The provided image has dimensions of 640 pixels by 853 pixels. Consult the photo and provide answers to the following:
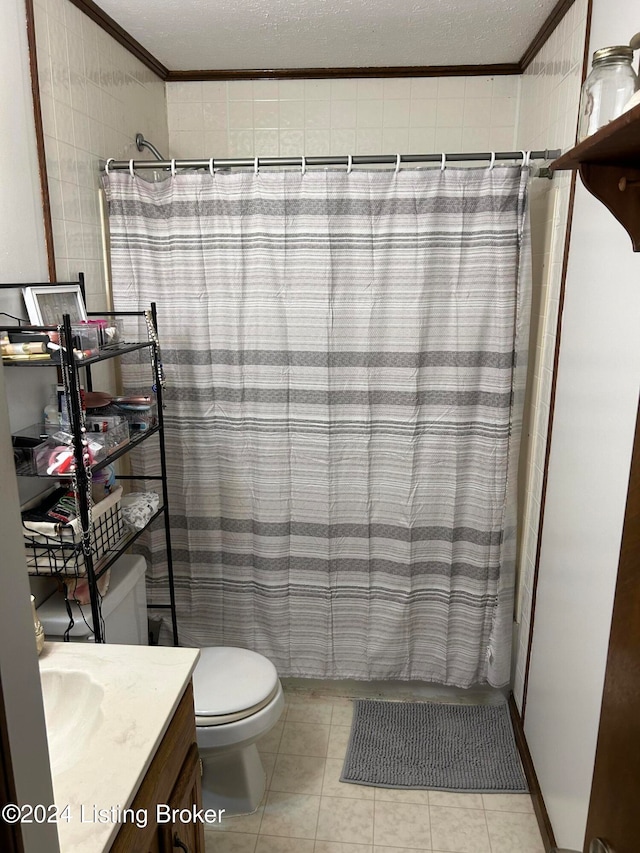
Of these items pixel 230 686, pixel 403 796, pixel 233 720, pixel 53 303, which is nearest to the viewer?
pixel 53 303

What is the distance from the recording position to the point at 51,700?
129 centimetres

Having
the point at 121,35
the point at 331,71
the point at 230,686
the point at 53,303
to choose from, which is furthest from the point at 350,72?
the point at 230,686

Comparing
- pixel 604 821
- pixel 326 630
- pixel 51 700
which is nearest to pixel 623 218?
pixel 604 821

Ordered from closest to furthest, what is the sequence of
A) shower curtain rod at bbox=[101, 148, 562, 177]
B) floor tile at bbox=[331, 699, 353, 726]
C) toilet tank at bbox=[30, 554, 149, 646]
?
1. toilet tank at bbox=[30, 554, 149, 646]
2. shower curtain rod at bbox=[101, 148, 562, 177]
3. floor tile at bbox=[331, 699, 353, 726]

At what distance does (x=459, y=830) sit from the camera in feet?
6.25

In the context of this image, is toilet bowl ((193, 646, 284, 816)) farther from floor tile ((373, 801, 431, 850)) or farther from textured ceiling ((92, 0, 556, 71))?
textured ceiling ((92, 0, 556, 71))

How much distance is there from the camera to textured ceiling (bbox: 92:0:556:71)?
1.91 m

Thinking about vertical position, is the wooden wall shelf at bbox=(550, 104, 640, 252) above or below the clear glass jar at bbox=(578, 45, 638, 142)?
below

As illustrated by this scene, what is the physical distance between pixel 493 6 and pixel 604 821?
2.10 m

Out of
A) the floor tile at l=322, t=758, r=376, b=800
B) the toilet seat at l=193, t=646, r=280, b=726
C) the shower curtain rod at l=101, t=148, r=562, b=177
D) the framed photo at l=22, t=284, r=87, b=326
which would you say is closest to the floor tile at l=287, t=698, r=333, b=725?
the floor tile at l=322, t=758, r=376, b=800

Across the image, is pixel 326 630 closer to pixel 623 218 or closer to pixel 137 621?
pixel 137 621

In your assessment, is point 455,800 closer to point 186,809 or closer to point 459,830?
point 459,830

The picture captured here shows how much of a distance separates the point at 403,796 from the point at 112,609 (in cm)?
113

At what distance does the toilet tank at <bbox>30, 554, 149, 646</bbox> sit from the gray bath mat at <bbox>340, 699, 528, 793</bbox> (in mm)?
892
